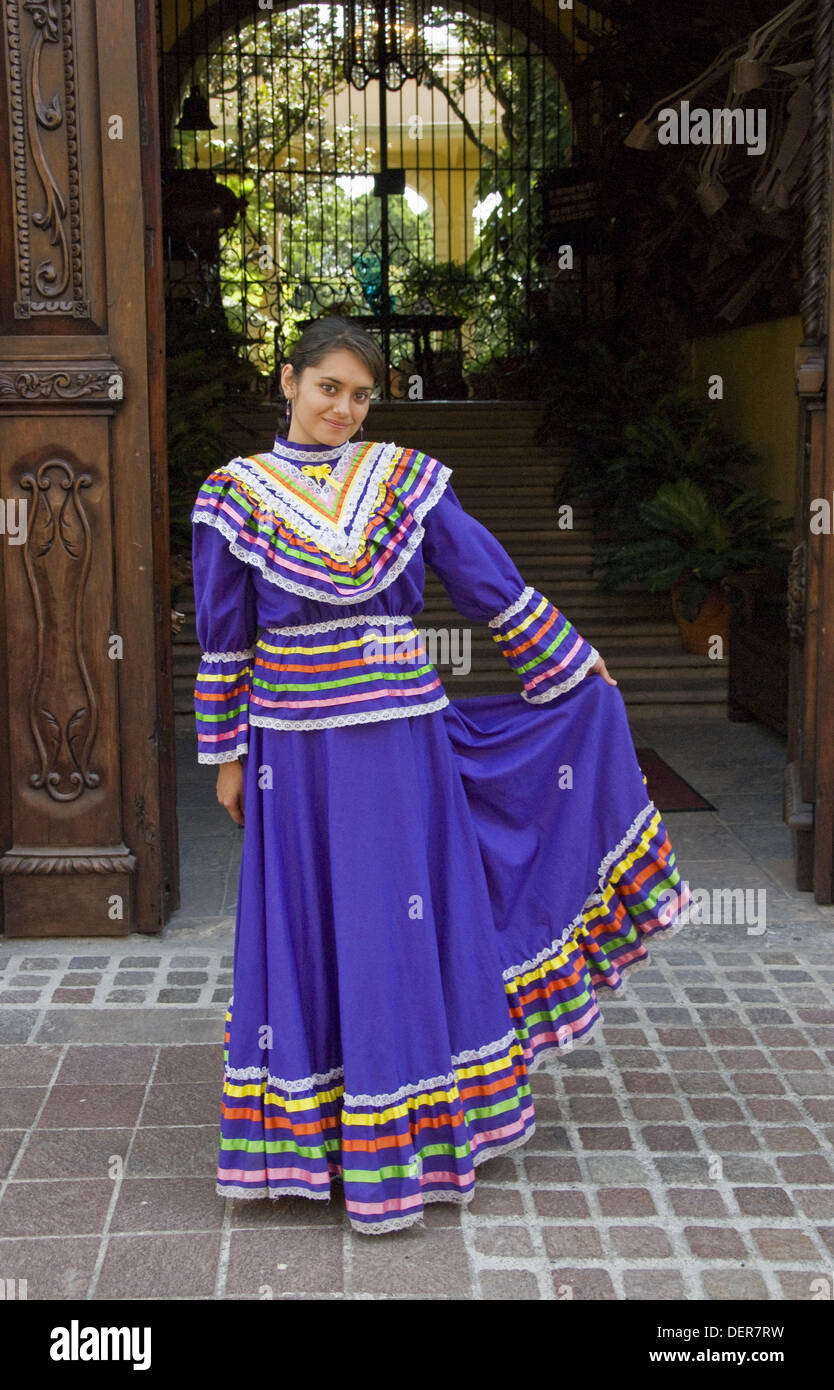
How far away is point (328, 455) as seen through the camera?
307 centimetres

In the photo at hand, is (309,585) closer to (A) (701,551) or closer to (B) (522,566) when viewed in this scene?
(A) (701,551)

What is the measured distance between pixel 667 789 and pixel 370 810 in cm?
375

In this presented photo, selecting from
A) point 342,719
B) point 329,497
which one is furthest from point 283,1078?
point 329,497

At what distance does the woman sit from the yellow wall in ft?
18.0

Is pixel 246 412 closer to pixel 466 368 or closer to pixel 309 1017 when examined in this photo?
pixel 466 368

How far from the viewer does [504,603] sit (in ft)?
10.4

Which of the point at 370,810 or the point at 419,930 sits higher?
the point at 370,810

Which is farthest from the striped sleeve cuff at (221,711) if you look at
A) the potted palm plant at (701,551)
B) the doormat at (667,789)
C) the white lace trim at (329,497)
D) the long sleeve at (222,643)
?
the potted palm plant at (701,551)

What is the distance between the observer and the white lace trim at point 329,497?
9.73 ft

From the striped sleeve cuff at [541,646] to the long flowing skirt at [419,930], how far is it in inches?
2.0

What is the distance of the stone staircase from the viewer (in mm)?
8297

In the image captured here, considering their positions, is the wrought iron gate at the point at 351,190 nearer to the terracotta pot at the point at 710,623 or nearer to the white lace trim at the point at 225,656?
the terracotta pot at the point at 710,623

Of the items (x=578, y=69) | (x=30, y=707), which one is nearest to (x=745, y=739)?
(x=30, y=707)

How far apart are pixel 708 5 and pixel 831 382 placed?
492 cm
